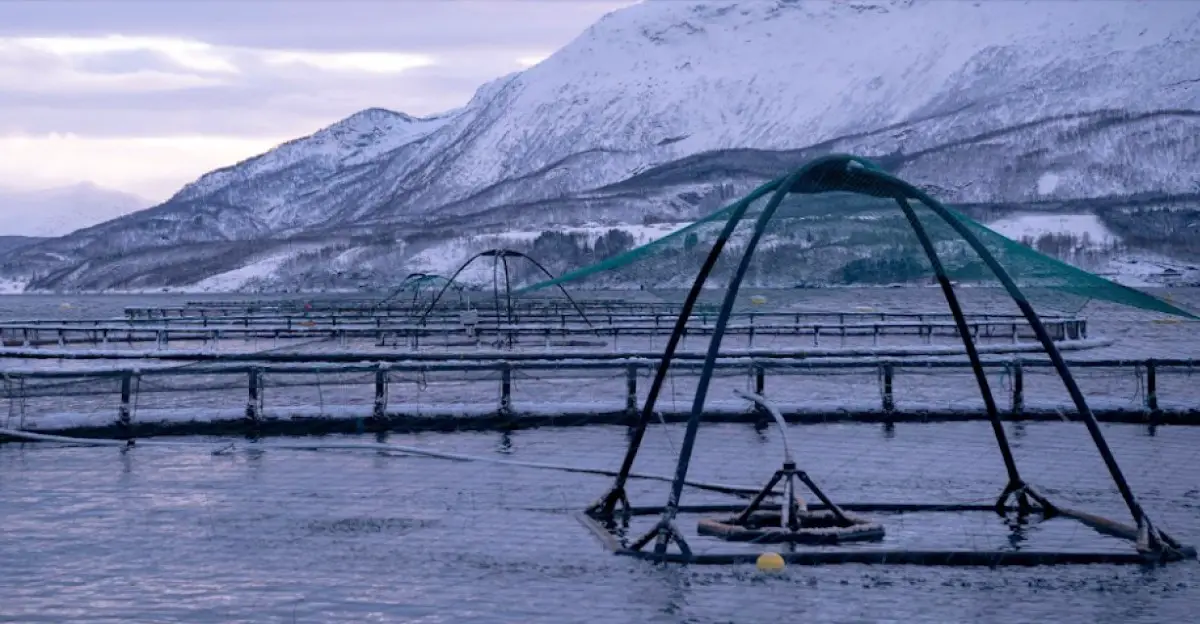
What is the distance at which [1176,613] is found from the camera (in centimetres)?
1373

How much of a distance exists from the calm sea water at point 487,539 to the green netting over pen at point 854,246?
9.13ft

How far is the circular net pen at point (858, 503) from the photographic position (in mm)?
16109

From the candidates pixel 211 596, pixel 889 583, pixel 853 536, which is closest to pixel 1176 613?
pixel 889 583

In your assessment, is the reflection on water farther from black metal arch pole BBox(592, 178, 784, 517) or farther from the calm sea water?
black metal arch pole BBox(592, 178, 784, 517)

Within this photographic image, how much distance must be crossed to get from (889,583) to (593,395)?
22939 millimetres

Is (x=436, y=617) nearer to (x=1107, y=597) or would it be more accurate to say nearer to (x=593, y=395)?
(x=1107, y=597)

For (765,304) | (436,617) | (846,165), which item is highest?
(846,165)

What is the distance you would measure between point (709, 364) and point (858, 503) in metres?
3.97

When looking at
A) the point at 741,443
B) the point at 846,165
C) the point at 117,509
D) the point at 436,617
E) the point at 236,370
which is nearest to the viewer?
the point at 436,617

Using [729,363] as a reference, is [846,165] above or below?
above

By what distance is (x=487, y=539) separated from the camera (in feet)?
56.7

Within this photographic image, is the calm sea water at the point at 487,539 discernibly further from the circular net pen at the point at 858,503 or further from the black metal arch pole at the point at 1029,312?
the black metal arch pole at the point at 1029,312

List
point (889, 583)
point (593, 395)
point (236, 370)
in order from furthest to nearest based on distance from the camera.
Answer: point (593, 395) → point (236, 370) → point (889, 583)

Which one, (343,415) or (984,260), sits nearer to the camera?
(984,260)
